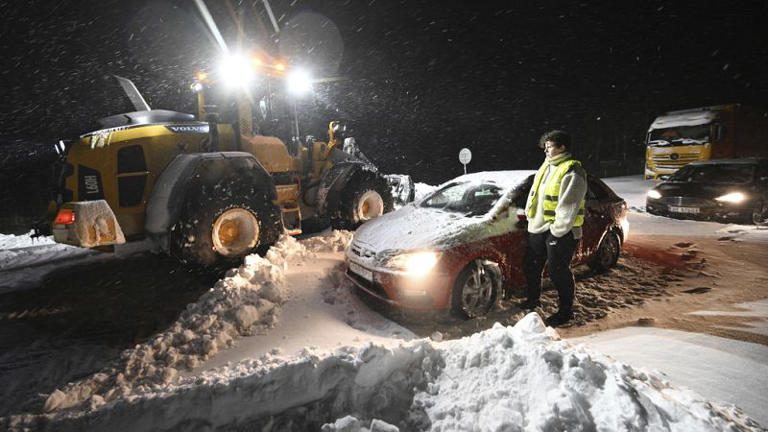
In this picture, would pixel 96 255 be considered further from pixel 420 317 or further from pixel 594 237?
pixel 594 237

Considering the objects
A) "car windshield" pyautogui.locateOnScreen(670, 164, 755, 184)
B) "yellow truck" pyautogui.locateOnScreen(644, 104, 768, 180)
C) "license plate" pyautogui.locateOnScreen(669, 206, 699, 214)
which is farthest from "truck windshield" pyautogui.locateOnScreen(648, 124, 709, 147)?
"license plate" pyautogui.locateOnScreen(669, 206, 699, 214)

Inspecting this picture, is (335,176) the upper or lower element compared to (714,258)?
upper

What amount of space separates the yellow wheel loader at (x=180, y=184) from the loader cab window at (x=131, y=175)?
0.04ft

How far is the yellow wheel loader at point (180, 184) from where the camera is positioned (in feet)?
18.3

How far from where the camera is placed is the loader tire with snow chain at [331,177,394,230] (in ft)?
26.6

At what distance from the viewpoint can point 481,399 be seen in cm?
231

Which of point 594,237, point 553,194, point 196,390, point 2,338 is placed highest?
point 553,194

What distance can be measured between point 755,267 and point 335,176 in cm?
669

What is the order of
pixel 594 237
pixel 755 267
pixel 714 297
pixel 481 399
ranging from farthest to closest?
pixel 755 267, pixel 594 237, pixel 714 297, pixel 481 399

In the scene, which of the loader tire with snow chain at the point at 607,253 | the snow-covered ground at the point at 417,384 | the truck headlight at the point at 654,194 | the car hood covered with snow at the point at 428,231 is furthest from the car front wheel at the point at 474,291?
the truck headlight at the point at 654,194

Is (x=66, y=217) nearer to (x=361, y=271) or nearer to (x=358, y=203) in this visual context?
(x=361, y=271)

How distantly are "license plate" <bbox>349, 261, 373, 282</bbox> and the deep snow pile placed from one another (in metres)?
0.81

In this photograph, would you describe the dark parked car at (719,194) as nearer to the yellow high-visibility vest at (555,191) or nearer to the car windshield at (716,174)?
the car windshield at (716,174)

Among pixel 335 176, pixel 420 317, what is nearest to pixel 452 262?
pixel 420 317
